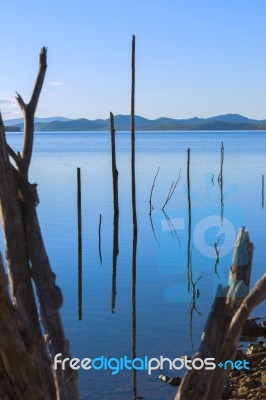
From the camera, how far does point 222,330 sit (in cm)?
379

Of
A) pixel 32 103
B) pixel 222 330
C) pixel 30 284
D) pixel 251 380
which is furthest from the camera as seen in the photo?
pixel 251 380

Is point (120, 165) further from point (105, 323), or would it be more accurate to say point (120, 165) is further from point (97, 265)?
point (105, 323)

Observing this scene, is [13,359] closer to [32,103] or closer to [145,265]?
[32,103]

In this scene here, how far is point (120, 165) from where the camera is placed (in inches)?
1900

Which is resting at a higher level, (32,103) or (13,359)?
(32,103)

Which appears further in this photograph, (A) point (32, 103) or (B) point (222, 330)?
(A) point (32, 103)

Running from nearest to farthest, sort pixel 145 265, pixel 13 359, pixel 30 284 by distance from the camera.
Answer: pixel 13 359 → pixel 30 284 → pixel 145 265

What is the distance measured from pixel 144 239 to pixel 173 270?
12.7 ft

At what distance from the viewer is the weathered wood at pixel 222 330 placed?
374 centimetres

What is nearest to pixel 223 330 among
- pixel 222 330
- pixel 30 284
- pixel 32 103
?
pixel 222 330

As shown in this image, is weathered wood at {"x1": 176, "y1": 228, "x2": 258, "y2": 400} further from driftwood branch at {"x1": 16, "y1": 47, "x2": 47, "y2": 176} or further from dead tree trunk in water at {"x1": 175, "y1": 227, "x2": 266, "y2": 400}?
driftwood branch at {"x1": 16, "y1": 47, "x2": 47, "y2": 176}

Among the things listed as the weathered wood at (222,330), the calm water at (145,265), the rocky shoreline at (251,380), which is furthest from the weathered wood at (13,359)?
the calm water at (145,265)

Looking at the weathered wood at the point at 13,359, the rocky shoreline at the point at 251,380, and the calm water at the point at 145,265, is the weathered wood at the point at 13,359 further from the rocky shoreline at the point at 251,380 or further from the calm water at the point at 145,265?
the calm water at the point at 145,265

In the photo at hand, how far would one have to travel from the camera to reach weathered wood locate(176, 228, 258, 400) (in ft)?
12.3
